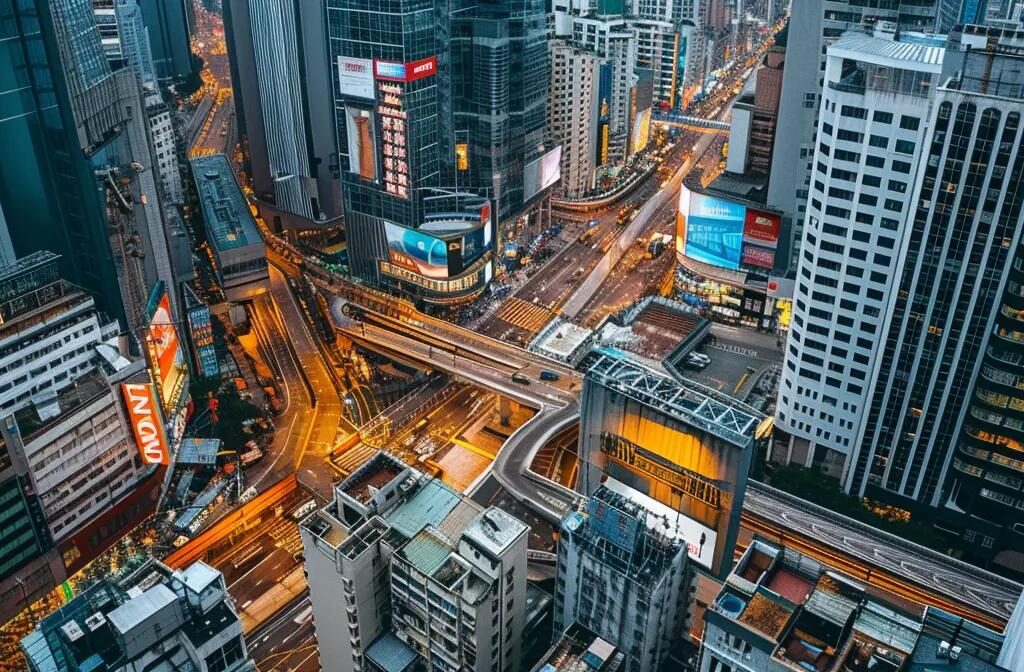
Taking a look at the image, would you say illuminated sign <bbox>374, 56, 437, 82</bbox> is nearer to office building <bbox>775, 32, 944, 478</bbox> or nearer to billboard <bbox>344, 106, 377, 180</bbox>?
billboard <bbox>344, 106, 377, 180</bbox>

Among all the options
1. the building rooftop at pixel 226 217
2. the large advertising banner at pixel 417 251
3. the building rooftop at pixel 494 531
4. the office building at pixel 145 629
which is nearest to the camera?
the office building at pixel 145 629

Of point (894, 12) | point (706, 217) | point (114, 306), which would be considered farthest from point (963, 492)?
point (114, 306)

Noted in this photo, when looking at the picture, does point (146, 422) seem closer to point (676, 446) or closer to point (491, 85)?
point (676, 446)

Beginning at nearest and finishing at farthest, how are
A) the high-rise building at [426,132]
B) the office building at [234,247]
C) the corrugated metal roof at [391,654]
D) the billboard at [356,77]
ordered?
the corrugated metal roof at [391,654], the high-rise building at [426,132], the billboard at [356,77], the office building at [234,247]

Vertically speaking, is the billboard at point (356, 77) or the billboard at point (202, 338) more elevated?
the billboard at point (356, 77)

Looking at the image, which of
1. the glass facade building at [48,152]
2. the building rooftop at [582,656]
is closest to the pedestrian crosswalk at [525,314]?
the glass facade building at [48,152]

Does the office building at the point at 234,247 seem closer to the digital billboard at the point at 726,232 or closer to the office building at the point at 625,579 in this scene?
the digital billboard at the point at 726,232

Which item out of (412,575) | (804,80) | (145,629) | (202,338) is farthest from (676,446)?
(804,80)
